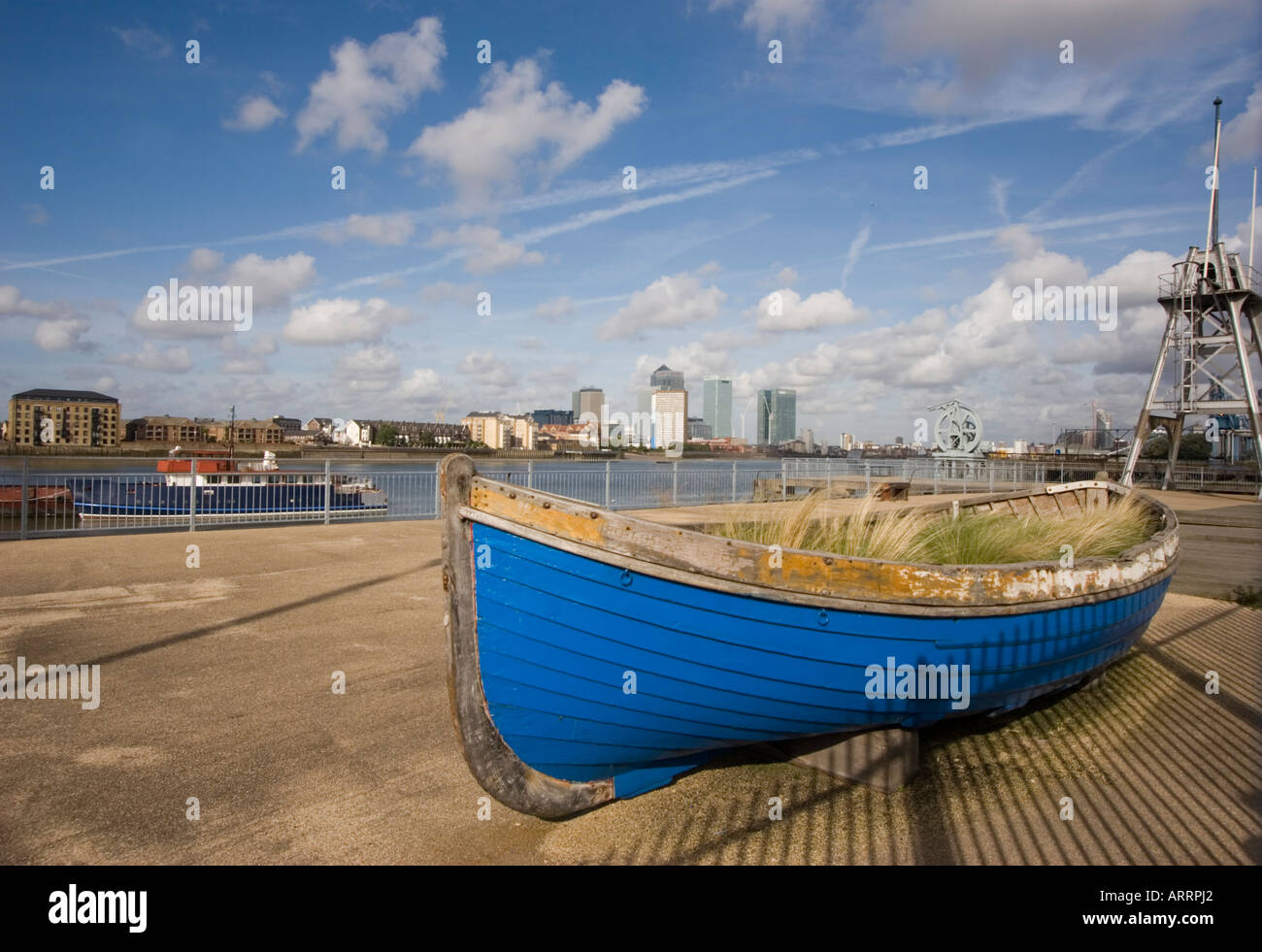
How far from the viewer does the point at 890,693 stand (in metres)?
3.56

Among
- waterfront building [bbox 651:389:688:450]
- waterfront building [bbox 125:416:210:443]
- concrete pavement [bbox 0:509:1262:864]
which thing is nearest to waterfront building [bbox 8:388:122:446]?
waterfront building [bbox 125:416:210:443]

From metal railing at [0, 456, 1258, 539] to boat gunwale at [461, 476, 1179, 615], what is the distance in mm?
8400

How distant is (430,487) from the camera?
22328 mm

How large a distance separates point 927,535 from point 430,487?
19051 millimetres

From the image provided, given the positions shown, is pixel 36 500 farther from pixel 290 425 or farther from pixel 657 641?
pixel 290 425

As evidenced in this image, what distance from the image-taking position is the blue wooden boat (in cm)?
303

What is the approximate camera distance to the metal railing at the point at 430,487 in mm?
15672

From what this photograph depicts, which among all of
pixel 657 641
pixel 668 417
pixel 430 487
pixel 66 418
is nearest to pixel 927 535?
pixel 657 641

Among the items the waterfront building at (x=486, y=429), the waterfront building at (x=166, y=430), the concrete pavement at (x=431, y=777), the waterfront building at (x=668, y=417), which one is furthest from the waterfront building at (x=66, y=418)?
the concrete pavement at (x=431, y=777)

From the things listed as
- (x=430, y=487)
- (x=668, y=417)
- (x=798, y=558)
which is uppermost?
(x=668, y=417)

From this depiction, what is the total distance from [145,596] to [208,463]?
23684 millimetres

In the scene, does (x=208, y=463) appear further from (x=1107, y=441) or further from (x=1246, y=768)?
(x=1107, y=441)

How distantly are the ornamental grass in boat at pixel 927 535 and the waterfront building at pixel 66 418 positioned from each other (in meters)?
96.2
